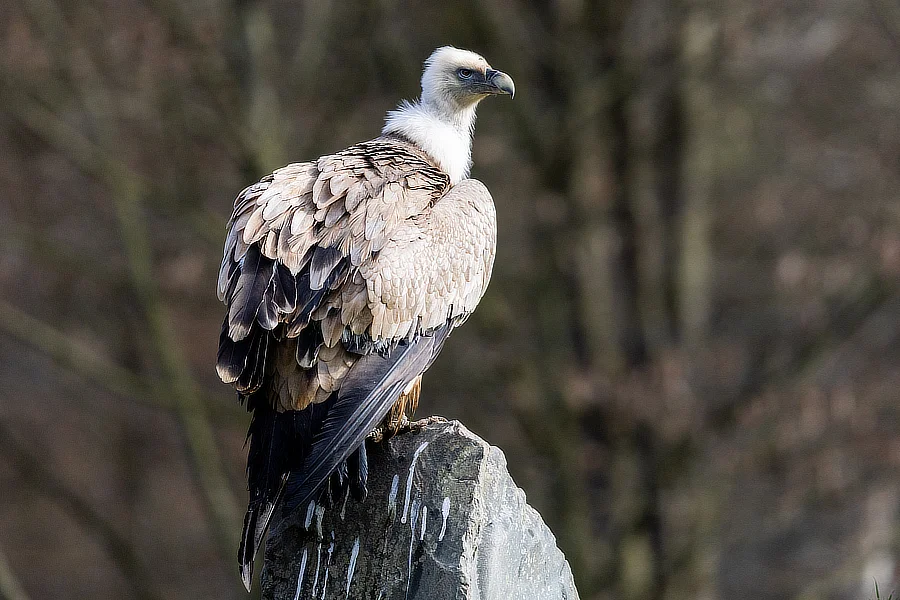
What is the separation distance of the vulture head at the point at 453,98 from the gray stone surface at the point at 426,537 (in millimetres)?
1743

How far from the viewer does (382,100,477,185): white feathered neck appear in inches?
206

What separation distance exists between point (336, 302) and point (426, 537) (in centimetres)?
81

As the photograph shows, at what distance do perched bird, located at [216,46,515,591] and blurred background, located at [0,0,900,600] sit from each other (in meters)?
4.13

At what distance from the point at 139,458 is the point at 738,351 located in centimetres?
786

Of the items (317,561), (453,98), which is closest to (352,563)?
(317,561)

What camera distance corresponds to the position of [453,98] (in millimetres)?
5613

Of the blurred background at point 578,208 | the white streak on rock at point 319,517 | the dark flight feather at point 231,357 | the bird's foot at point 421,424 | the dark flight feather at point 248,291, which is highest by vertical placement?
the blurred background at point 578,208

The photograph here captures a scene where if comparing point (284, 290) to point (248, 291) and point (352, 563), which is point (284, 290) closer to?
point (248, 291)

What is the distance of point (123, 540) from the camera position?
10.9 m

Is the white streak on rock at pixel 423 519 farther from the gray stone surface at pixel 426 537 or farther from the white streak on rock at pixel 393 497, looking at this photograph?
the white streak on rock at pixel 393 497

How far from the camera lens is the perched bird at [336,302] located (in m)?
3.73

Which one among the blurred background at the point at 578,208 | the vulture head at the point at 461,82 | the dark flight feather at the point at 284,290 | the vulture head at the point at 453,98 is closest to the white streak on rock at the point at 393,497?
the dark flight feather at the point at 284,290

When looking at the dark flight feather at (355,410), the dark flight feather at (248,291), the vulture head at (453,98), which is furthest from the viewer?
the vulture head at (453,98)

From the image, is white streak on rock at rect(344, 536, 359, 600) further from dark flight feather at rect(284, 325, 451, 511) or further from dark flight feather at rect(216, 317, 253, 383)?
dark flight feather at rect(216, 317, 253, 383)
